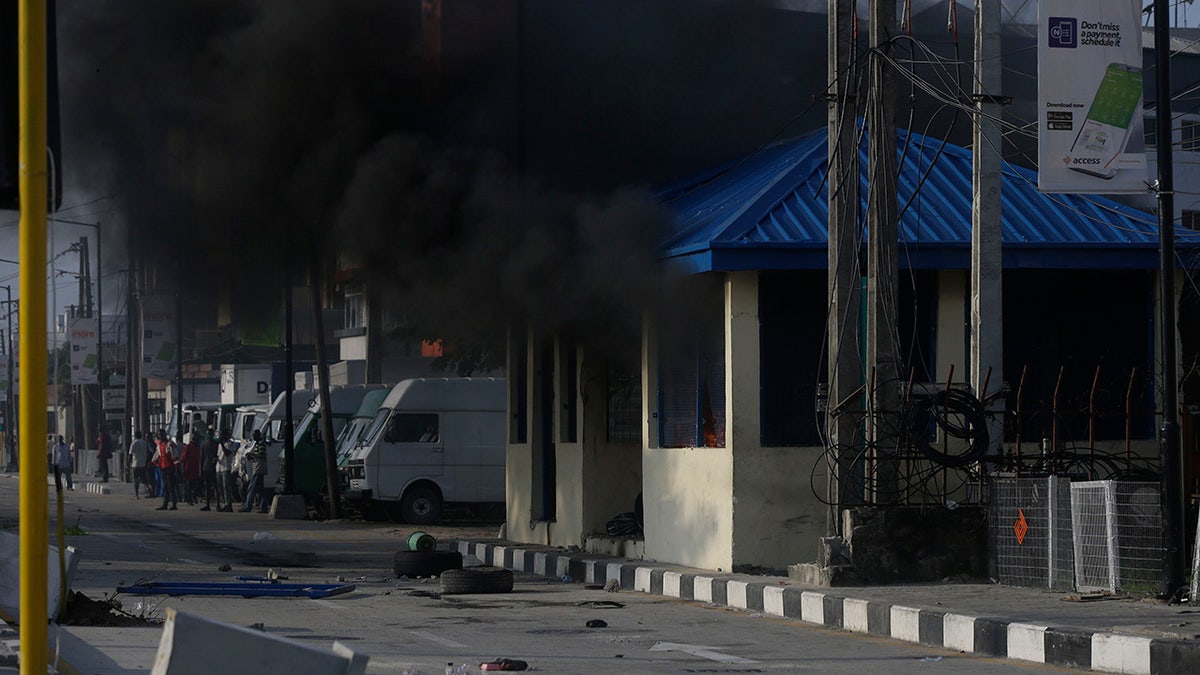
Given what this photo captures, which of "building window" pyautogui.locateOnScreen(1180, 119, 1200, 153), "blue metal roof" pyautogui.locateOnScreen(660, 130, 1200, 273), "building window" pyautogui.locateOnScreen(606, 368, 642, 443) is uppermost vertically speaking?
"building window" pyautogui.locateOnScreen(1180, 119, 1200, 153)

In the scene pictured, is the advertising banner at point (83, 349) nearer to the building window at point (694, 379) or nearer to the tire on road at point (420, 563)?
the tire on road at point (420, 563)

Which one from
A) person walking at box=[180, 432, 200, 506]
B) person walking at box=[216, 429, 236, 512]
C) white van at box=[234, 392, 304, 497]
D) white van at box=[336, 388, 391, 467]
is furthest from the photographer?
person walking at box=[180, 432, 200, 506]

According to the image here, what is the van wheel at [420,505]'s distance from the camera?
85.0ft

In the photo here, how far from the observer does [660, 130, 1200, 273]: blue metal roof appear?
1359 centimetres

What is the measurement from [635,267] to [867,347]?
3.11 meters

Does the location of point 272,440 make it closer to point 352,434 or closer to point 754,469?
point 352,434

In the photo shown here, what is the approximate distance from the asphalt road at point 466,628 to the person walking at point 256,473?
32.0 ft

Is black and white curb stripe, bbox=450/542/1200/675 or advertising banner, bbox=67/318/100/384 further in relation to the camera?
advertising banner, bbox=67/318/100/384

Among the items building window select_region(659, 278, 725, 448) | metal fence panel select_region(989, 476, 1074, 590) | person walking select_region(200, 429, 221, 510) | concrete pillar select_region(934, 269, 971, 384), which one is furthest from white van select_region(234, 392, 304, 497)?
metal fence panel select_region(989, 476, 1074, 590)

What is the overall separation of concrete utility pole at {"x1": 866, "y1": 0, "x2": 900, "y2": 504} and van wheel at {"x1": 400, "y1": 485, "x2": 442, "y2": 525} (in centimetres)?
1444

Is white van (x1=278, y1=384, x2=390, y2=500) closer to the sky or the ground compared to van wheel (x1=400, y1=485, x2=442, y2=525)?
closer to the sky

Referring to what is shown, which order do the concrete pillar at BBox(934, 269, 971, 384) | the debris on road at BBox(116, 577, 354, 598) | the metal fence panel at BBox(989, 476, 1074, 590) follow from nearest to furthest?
the metal fence panel at BBox(989, 476, 1074, 590)
the debris on road at BBox(116, 577, 354, 598)
the concrete pillar at BBox(934, 269, 971, 384)

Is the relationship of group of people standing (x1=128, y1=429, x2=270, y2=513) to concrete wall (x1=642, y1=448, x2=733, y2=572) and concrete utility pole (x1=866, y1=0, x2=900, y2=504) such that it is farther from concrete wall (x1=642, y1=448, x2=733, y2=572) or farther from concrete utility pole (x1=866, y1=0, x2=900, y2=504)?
concrete utility pole (x1=866, y1=0, x2=900, y2=504)

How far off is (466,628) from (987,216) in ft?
17.0
